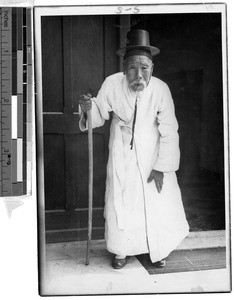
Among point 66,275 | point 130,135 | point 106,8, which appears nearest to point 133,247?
point 66,275

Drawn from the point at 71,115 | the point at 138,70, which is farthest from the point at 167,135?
the point at 71,115

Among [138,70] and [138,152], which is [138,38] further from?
[138,152]

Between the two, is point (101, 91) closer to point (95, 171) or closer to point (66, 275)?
point (95, 171)

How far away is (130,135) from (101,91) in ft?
0.69

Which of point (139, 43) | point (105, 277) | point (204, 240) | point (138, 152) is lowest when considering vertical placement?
point (105, 277)

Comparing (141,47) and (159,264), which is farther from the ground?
(141,47)

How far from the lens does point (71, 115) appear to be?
6.87ft

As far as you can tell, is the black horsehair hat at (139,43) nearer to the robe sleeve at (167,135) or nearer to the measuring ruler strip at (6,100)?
the robe sleeve at (167,135)

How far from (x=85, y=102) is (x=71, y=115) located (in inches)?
3.0

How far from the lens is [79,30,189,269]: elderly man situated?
2.09 metres

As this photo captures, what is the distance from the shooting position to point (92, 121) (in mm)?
2088

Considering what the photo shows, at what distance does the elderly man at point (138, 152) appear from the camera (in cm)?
209

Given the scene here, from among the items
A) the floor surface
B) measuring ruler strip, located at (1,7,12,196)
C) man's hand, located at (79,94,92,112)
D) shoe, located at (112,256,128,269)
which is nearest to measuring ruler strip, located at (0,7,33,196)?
measuring ruler strip, located at (1,7,12,196)

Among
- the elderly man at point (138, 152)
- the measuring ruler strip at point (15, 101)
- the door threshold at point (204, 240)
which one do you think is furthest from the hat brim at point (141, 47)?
the door threshold at point (204, 240)
